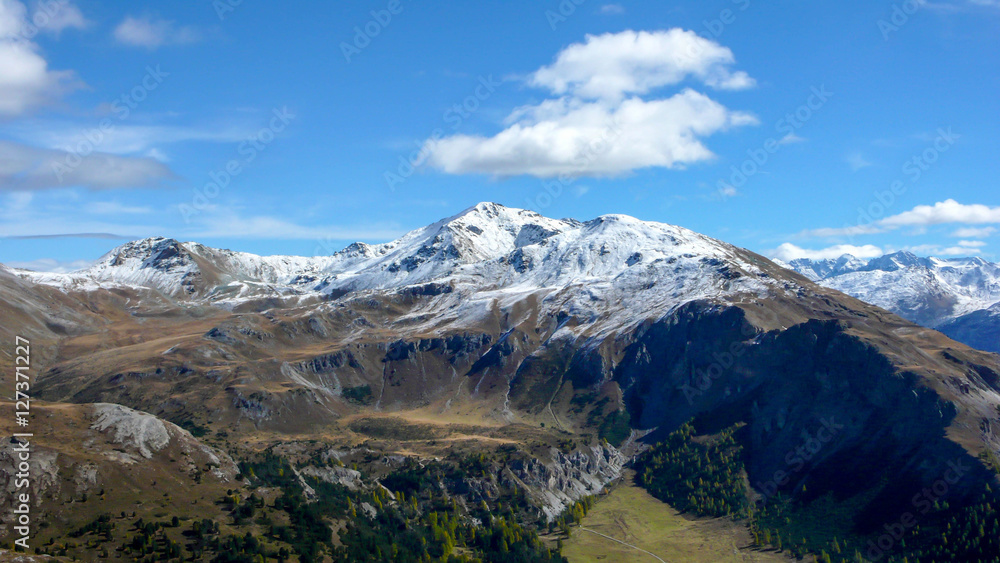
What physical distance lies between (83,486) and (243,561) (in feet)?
160

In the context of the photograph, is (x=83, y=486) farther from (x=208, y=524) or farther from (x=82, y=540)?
(x=208, y=524)

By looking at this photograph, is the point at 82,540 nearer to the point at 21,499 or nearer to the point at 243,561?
the point at 21,499

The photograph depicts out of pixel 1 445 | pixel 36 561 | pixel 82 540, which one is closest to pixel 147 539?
pixel 82 540

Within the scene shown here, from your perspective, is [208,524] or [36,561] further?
[208,524]

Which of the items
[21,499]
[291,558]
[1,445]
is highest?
[1,445]

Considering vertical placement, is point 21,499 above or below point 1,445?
below

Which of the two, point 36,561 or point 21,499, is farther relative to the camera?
point 21,499

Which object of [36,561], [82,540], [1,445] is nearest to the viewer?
[36,561]

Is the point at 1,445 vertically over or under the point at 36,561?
over

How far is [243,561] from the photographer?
18200 cm

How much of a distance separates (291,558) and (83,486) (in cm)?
5652

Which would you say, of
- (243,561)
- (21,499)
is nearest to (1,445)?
(21,499)

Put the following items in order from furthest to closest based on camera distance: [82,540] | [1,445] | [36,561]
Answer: [1,445]
[82,540]
[36,561]

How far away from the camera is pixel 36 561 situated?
15725 cm
